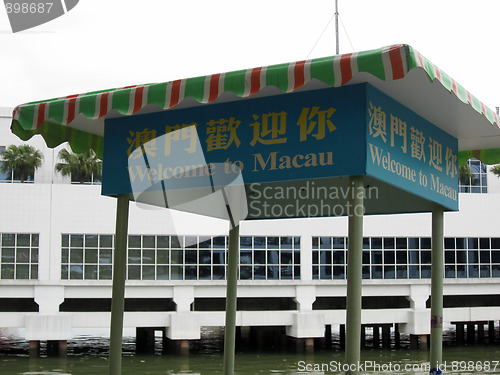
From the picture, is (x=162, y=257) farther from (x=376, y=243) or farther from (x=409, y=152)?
(x=409, y=152)

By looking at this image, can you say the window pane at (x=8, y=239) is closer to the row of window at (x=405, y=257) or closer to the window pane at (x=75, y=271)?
the window pane at (x=75, y=271)

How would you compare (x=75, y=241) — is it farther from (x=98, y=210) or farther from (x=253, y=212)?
(x=253, y=212)

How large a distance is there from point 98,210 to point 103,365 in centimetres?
731

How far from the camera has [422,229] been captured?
3488cm

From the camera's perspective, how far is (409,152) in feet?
22.4

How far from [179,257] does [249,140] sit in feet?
87.1

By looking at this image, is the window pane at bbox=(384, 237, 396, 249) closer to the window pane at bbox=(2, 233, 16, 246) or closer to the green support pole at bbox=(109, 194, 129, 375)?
the window pane at bbox=(2, 233, 16, 246)

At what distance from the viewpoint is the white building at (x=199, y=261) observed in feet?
99.2

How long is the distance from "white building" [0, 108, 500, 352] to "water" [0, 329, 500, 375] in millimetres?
1338

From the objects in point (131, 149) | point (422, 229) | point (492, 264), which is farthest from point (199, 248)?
point (131, 149)

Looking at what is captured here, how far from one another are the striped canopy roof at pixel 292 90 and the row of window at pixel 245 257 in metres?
24.2

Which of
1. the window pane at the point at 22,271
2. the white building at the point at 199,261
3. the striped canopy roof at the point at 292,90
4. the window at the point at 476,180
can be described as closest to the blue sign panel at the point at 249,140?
the striped canopy roof at the point at 292,90

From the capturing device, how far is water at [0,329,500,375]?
2583cm

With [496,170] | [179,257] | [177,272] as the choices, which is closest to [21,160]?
[179,257]
